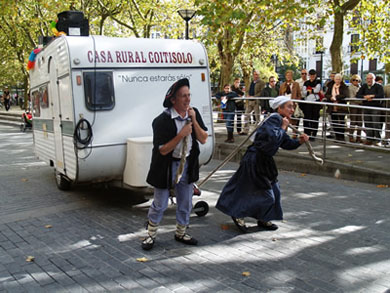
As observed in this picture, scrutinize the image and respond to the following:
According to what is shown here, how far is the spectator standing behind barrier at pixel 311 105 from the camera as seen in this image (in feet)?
37.8

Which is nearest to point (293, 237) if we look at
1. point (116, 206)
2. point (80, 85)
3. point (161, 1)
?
point (116, 206)

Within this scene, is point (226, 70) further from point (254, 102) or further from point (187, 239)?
point (187, 239)

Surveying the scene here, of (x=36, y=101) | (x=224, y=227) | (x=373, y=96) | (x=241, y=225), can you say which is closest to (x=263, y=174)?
(x=241, y=225)

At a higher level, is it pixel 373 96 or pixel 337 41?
pixel 337 41

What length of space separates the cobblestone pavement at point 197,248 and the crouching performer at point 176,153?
0.41 metres

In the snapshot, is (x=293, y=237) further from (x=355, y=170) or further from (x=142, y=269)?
(x=355, y=170)

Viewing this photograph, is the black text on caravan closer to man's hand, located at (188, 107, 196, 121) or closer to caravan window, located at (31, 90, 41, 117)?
man's hand, located at (188, 107, 196, 121)

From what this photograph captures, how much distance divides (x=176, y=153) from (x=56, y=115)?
3.24 meters

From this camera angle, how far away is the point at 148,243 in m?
5.01

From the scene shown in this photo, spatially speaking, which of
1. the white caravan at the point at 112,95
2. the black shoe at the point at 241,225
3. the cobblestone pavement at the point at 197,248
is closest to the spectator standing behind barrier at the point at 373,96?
the cobblestone pavement at the point at 197,248

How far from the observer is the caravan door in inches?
281

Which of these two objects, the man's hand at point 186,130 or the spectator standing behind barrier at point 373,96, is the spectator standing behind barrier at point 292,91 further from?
the man's hand at point 186,130

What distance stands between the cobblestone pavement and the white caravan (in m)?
0.74

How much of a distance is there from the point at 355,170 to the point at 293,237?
12.7 ft
